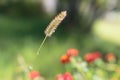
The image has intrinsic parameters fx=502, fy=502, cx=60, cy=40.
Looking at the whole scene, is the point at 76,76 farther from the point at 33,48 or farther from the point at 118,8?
the point at 118,8

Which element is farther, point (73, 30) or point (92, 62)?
point (73, 30)

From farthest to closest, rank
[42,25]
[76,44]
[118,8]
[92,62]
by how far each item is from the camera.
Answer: [42,25] → [118,8] → [76,44] → [92,62]

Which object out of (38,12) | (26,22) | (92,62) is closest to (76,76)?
(92,62)

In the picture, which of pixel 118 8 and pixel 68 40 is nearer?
pixel 68 40

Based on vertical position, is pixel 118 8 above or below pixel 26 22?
above

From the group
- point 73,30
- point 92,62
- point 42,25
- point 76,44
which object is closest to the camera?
point 92,62

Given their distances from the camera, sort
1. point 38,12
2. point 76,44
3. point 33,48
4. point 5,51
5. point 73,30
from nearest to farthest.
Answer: point 5,51
point 33,48
point 76,44
point 73,30
point 38,12

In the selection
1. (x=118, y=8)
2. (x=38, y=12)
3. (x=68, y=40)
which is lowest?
(x=38, y=12)

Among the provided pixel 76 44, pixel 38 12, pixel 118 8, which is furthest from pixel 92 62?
pixel 38 12

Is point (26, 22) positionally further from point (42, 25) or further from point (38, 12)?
point (38, 12)
